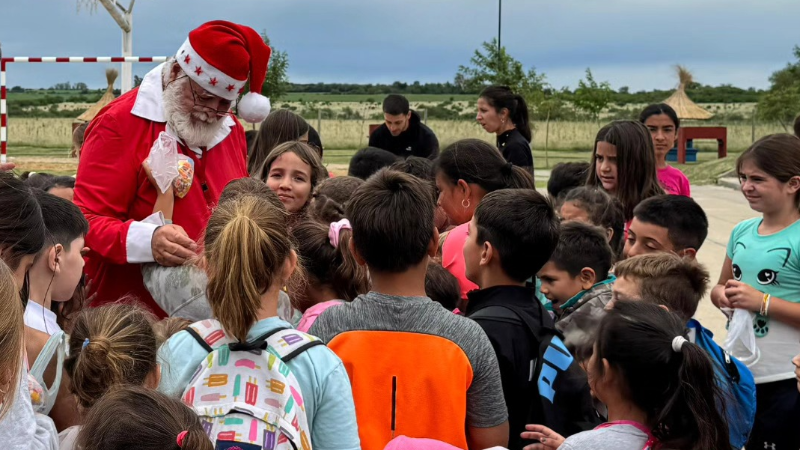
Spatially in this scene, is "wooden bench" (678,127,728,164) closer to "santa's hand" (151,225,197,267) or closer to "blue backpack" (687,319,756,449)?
"blue backpack" (687,319,756,449)

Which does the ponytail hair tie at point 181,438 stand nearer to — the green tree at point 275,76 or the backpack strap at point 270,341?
the backpack strap at point 270,341

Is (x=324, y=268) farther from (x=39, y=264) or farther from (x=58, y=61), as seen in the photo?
(x=58, y=61)

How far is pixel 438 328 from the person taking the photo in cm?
260

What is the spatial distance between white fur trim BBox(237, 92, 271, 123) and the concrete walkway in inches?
177

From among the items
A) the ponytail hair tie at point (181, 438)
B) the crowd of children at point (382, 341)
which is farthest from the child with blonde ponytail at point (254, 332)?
the ponytail hair tie at point (181, 438)

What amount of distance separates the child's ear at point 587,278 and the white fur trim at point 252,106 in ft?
5.85

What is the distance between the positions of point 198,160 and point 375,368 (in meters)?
1.66

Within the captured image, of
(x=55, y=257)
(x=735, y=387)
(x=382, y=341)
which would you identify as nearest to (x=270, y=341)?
(x=382, y=341)

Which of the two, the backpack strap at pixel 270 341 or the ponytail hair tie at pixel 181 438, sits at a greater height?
the backpack strap at pixel 270 341

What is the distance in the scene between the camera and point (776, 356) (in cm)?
374

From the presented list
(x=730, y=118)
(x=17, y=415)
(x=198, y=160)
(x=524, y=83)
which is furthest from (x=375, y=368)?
(x=730, y=118)

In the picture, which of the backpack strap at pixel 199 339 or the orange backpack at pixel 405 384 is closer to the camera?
the backpack strap at pixel 199 339

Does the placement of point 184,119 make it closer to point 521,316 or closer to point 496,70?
point 521,316

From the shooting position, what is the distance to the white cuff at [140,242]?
328 centimetres
